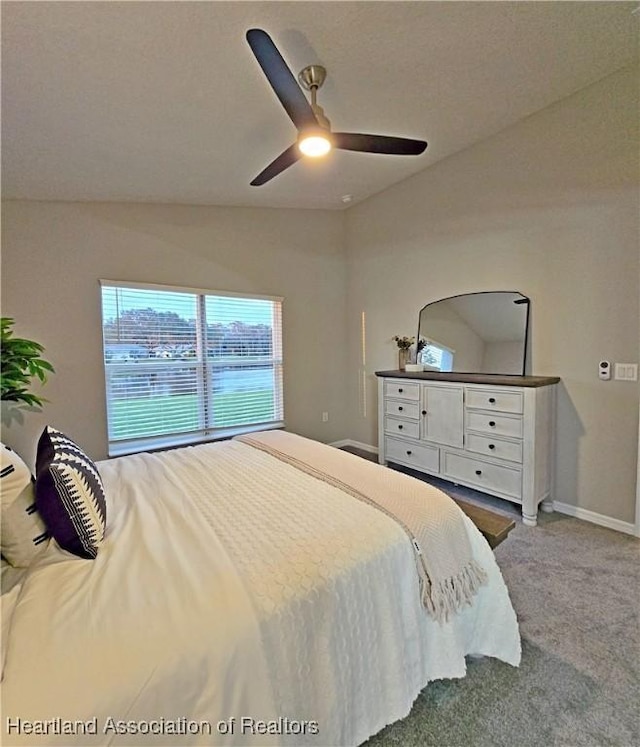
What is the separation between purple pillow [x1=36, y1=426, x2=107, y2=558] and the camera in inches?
45.2

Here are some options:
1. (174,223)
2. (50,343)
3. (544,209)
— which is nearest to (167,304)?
(174,223)

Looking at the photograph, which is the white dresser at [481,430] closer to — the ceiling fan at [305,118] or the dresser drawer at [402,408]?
the dresser drawer at [402,408]

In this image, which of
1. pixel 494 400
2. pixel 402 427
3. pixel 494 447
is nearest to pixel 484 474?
pixel 494 447

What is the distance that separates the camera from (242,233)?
4121 mm

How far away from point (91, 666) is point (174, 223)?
3697mm

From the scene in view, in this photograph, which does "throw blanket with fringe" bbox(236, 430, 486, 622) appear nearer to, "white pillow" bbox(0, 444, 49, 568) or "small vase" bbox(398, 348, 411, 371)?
"white pillow" bbox(0, 444, 49, 568)

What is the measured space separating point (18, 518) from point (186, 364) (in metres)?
2.85

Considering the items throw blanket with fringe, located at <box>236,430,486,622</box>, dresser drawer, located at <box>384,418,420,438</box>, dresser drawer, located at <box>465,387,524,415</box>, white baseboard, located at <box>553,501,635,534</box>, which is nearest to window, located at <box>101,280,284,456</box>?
Answer: dresser drawer, located at <box>384,418,420,438</box>

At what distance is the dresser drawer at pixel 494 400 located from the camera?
2.84m

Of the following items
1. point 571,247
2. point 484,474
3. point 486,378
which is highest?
point 571,247

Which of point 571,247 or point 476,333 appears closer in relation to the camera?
point 571,247

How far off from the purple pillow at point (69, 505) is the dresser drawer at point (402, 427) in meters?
2.84

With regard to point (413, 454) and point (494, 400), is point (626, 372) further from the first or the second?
point (413, 454)

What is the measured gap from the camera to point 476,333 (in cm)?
353
